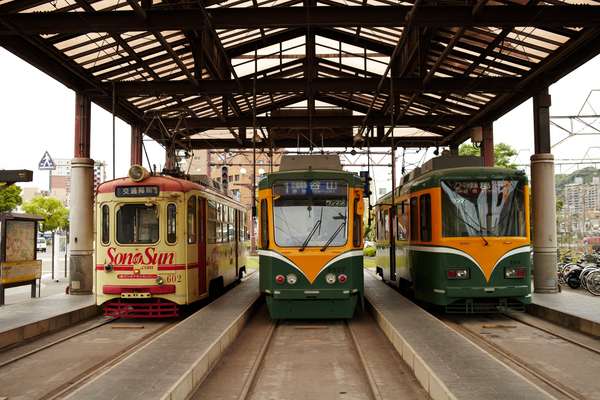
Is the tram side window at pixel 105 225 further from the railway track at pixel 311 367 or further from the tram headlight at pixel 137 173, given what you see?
the railway track at pixel 311 367

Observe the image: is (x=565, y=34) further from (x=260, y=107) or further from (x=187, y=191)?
(x=260, y=107)

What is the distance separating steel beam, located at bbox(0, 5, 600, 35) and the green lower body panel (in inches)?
215

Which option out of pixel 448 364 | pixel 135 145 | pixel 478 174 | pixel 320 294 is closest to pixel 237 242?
pixel 135 145

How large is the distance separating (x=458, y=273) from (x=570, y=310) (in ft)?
8.26

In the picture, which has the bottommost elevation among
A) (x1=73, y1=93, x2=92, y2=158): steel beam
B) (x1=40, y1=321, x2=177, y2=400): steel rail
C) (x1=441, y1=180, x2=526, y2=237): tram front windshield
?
(x1=40, y1=321, x2=177, y2=400): steel rail

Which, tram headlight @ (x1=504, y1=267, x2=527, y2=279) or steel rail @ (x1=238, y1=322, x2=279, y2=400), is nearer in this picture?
steel rail @ (x1=238, y1=322, x2=279, y2=400)

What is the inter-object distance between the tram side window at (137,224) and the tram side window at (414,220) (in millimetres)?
5740

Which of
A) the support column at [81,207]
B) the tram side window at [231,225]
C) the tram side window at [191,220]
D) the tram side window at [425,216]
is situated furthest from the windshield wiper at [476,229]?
the support column at [81,207]

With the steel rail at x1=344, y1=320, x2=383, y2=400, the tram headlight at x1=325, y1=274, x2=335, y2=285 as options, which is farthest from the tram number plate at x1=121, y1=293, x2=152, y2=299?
the steel rail at x1=344, y1=320, x2=383, y2=400

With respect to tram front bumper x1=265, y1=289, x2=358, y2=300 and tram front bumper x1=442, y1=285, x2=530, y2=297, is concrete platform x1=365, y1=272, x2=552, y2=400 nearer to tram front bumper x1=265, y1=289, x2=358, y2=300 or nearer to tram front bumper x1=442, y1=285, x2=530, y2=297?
tram front bumper x1=442, y1=285, x2=530, y2=297

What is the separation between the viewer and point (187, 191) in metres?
12.5

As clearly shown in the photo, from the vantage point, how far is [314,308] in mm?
11570

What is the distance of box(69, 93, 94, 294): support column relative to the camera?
16.0m

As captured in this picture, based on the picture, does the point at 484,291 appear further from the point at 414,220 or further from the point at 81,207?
the point at 81,207
